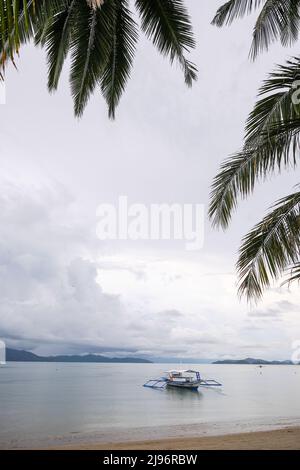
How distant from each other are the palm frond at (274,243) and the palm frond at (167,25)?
3.42 m

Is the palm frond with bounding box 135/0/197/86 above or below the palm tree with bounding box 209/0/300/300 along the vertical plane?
above

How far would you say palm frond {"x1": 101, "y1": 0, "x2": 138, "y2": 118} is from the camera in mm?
7609

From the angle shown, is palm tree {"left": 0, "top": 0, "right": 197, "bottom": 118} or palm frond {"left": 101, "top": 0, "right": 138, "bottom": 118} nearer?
palm tree {"left": 0, "top": 0, "right": 197, "bottom": 118}

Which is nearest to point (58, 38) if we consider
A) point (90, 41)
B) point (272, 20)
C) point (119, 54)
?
point (90, 41)

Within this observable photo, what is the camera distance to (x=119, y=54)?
310 inches

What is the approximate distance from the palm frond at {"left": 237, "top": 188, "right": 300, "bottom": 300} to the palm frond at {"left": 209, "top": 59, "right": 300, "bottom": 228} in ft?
1.95

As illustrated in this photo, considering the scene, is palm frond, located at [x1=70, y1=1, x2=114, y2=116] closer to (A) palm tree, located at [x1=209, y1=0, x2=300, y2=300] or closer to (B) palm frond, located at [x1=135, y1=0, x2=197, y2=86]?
(B) palm frond, located at [x1=135, y1=0, x2=197, y2=86]

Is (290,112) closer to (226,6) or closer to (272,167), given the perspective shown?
(272,167)

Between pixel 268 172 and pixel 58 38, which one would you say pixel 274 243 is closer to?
pixel 268 172

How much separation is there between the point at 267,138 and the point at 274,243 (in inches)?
60.9

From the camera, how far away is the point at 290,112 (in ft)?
20.5

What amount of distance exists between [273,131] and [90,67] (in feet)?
10.7

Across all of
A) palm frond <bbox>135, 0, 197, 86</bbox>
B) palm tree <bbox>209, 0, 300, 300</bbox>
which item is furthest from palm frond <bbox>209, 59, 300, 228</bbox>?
palm frond <bbox>135, 0, 197, 86</bbox>

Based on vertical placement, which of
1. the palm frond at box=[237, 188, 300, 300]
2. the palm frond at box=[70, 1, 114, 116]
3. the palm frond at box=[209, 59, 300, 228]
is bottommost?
the palm frond at box=[237, 188, 300, 300]
